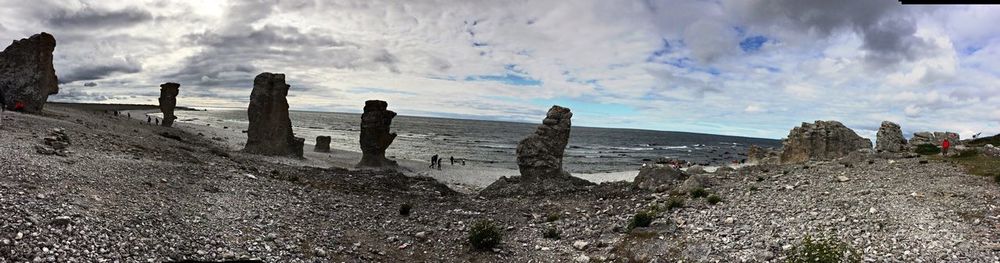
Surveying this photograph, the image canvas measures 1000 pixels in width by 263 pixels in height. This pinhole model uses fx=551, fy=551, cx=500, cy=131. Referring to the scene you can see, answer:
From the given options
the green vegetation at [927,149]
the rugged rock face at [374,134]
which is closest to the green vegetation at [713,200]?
the green vegetation at [927,149]

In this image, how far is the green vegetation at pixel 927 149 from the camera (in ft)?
118

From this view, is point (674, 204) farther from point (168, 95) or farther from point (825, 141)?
point (168, 95)

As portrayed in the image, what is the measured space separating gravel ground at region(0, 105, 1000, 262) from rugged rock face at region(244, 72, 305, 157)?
1880 cm

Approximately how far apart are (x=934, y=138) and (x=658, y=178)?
96.2 ft

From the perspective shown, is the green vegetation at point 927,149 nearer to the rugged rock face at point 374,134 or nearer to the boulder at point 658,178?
the boulder at point 658,178

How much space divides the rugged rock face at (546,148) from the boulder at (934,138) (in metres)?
28.1

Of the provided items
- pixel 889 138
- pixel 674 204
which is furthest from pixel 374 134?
pixel 889 138

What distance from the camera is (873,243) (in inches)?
613

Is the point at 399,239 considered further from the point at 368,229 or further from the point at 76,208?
the point at 76,208

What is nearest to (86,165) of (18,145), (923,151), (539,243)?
(18,145)

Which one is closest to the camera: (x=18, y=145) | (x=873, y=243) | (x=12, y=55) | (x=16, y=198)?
(x=16, y=198)

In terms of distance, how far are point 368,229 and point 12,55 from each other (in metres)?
42.1

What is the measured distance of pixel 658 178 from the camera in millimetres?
28859

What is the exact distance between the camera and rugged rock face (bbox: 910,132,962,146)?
4181cm
